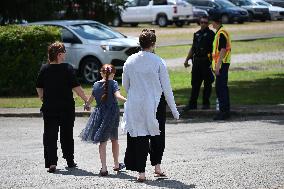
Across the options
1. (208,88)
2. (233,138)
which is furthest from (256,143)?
(208,88)

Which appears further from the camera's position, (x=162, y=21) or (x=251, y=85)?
(x=162, y=21)

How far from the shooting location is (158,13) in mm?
54406

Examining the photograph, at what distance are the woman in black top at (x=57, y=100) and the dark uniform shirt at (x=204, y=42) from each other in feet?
19.6

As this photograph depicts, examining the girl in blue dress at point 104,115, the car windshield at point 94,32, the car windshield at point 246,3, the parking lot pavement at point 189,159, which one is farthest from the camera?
the car windshield at point 246,3

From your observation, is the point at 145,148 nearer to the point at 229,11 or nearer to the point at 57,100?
the point at 57,100

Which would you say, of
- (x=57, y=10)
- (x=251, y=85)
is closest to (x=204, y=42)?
(x=251, y=85)

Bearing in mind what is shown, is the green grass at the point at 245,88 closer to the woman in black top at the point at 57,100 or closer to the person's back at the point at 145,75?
the woman in black top at the point at 57,100

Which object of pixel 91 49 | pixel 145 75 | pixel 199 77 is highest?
pixel 145 75

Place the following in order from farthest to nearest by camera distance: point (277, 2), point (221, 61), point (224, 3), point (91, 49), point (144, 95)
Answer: point (277, 2) → point (224, 3) → point (91, 49) → point (221, 61) → point (144, 95)

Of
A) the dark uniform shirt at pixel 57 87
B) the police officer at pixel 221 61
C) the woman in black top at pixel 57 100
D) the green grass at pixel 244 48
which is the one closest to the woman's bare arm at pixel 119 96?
the woman in black top at pixel 57 100

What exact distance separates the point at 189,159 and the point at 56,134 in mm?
1741

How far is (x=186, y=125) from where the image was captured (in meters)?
16.8

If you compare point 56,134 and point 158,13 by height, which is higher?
point 56,134

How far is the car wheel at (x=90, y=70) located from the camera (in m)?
25.1
